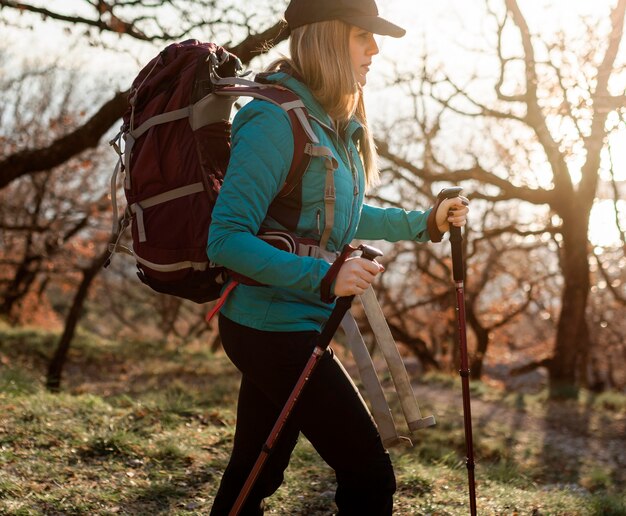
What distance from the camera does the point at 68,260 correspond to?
67.8 ft

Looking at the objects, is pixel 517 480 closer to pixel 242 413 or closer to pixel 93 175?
pixel 242 413

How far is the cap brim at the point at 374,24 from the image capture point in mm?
2334

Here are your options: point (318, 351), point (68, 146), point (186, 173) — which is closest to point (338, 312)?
point (318, 351)

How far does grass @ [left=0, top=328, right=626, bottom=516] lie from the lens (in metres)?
4.26

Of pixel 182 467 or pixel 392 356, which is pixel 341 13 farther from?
pixel 182 467

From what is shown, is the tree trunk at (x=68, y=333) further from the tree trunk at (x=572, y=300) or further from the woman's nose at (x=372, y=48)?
the woman's nose at (x=372, y=48)

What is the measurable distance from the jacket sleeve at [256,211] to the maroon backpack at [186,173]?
102 mm

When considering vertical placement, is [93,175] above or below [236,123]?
above

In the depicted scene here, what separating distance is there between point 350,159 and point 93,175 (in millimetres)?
21849

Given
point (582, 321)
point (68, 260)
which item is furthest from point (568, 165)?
point (68, 260)

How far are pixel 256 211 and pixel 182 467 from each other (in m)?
3.34

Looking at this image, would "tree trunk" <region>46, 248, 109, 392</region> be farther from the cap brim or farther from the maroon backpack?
the cap brim

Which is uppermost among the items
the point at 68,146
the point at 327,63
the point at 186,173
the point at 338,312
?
the point at 68,146

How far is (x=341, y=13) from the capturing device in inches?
91.7
